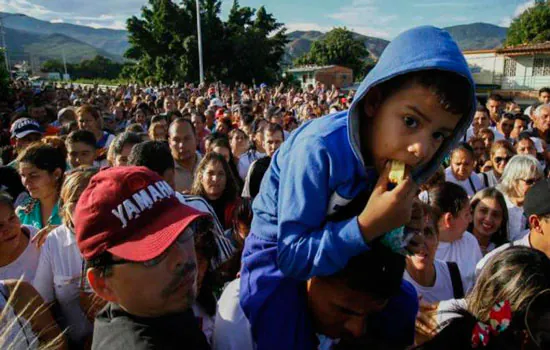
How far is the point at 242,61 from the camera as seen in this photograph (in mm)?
40500

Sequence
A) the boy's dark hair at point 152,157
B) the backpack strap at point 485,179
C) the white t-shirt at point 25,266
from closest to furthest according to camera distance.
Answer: the white t-shirt at point 25,266 < the boy's dark hair at point 152,157 < the backpack strap at point 485,179

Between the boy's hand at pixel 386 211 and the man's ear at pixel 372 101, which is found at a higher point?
the man's ear at pixel 372 101

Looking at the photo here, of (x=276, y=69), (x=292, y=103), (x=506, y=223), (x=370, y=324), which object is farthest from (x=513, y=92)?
(x=370, y=324)

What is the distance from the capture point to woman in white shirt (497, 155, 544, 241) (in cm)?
420

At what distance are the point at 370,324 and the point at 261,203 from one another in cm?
66

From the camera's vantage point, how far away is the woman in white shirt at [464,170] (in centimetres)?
502

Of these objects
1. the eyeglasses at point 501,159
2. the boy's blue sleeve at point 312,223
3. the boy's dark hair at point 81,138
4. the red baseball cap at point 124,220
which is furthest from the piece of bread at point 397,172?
the eyeglasses at point 501,159

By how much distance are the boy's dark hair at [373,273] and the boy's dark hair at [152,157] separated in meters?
2.13

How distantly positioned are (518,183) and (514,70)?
4015 cm

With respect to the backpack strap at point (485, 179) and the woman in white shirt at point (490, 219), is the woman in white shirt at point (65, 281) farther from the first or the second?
the backpack strap at point (485, 179)

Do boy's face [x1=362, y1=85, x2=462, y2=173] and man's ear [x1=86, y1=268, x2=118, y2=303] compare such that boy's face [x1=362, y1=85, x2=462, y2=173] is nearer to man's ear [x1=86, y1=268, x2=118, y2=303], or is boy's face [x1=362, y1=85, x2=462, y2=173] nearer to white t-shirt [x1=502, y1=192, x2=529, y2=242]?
man's ear [x1=86, y1=268, x2=118, y2=303]

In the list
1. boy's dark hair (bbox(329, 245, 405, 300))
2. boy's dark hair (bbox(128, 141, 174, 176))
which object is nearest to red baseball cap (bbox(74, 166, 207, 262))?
boy's dark hair (bbox(329, 245, 405, 300))

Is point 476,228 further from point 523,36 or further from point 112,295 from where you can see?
point 523,36

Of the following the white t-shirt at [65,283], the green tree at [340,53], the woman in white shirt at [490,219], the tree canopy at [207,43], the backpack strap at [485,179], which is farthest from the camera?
the green tree at [340,53]
